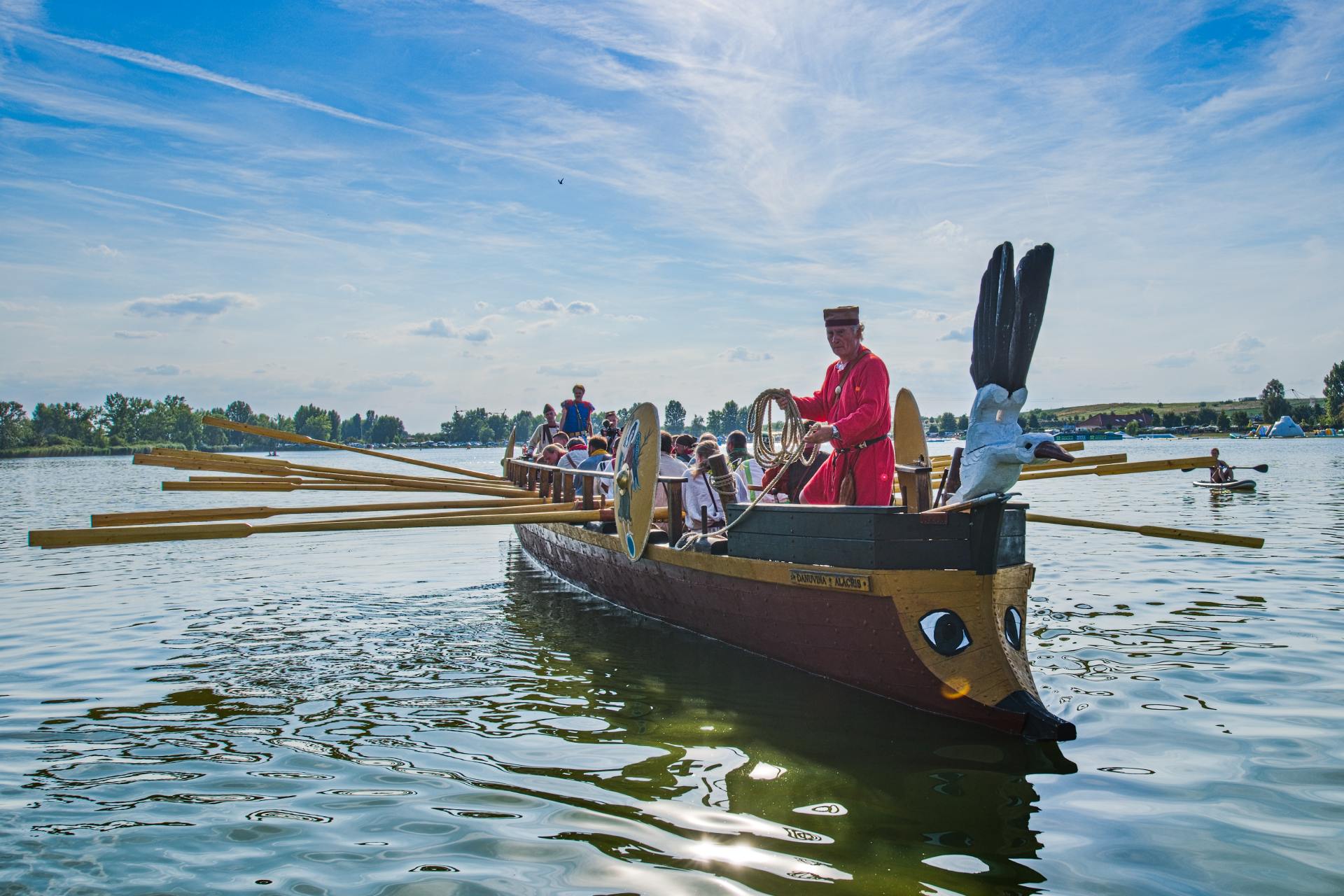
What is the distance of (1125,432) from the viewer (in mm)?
151625

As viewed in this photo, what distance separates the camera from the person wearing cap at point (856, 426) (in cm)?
751

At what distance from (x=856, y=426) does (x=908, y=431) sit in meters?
1.82

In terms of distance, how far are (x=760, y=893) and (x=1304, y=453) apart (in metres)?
69.2

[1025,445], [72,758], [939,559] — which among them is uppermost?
[1025,445]

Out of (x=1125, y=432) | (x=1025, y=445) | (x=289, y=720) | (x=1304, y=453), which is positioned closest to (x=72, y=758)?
(x=289, y=720)

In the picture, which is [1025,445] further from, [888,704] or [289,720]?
[289,720]

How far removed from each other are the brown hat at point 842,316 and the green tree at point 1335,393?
14709cm

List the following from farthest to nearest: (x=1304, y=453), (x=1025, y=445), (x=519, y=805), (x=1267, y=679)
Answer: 1. (x=1304, y=453)
2. (x=1267, y=679)
3. (x=1025, y=445)
4. (x=519, y=805)

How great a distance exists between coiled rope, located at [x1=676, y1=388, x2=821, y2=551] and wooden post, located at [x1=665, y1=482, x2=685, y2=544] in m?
0.16

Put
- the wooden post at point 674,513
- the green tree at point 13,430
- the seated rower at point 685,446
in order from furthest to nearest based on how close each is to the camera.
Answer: the green tree at point 13,430 < the seated rower at point 685,446 < the wooden post at point 674,513

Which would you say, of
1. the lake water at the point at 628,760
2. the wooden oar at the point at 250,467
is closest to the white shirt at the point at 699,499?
Result: the lake water at the point at 628,760

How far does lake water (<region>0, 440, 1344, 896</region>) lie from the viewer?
4340 millimetres

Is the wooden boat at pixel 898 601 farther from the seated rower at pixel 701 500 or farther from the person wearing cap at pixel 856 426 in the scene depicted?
the seated rower at pixel 701 500

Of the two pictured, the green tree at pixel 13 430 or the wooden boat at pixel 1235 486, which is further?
the green tree at pixel 13 430
